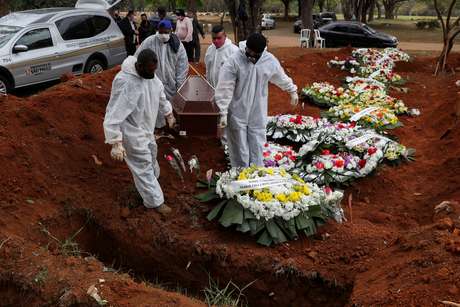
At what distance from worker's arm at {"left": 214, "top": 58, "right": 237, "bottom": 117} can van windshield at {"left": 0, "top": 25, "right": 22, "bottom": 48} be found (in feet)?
18.7

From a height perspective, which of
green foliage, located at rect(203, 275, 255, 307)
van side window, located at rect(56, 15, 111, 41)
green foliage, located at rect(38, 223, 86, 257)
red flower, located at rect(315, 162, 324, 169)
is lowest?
green foliage, located at rect(203, 275, 255, 307)

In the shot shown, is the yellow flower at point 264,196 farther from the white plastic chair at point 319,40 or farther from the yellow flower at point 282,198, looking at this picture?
the white plastic chair at point 319,40

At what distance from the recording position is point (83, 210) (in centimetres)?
554

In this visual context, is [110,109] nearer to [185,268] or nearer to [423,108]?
[185,268]

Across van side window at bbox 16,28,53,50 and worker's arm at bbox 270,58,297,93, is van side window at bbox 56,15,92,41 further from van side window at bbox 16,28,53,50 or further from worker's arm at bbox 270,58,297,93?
worker's arm at bbox 270,58,297,93

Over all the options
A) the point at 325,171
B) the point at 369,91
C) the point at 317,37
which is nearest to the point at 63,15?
the point at 369,91

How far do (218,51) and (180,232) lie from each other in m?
3.20

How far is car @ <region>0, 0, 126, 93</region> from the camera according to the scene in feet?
32.0

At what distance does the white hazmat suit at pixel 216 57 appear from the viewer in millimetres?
7457

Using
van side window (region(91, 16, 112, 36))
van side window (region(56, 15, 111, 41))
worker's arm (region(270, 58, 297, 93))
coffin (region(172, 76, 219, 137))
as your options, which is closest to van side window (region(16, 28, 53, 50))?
van side window (region(56, 15, 111, 41))

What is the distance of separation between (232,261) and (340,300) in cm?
102

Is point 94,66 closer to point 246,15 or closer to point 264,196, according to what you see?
point 246,15

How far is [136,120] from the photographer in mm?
5090

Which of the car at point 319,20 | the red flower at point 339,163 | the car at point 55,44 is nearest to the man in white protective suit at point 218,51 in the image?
the red flower at point 339,163
